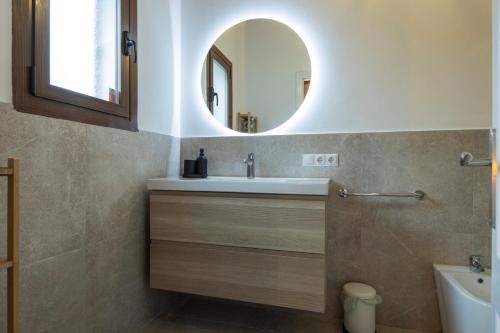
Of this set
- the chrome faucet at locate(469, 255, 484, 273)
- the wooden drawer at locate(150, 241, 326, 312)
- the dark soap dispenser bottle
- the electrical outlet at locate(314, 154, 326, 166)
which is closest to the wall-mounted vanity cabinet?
the wooden drawer at locate(150, 241, 326, 312)

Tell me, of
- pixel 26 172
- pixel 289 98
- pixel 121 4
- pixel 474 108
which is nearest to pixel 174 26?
pixel 121 4

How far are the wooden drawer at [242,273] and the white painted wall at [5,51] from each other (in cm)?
93

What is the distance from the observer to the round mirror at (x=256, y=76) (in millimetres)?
1751

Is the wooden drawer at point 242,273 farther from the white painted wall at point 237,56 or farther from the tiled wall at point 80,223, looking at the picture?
the white painted wall at point 237,56

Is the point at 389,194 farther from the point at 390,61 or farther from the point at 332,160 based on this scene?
the point at 390,61

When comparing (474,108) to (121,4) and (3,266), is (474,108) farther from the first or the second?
(3,266)

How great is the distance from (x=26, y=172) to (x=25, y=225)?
189mm

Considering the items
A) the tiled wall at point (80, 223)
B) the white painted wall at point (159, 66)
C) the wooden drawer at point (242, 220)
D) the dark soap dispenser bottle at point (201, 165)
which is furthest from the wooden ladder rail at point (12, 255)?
the dark soap dispenser bottle at point (201, 165)

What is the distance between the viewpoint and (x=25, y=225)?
3.13 feet

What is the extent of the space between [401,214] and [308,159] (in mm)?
616

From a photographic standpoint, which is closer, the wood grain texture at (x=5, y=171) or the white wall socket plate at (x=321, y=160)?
the wood grain texture at (x=5, y=171)

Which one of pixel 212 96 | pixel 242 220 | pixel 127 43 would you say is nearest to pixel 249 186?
pixel 242 220

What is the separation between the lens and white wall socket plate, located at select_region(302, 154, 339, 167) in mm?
1632

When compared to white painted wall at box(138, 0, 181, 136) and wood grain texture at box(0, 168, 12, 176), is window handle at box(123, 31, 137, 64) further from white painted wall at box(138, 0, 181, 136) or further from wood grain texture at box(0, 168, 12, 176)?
wood grain texture at box(0, 168, 12, 176)
